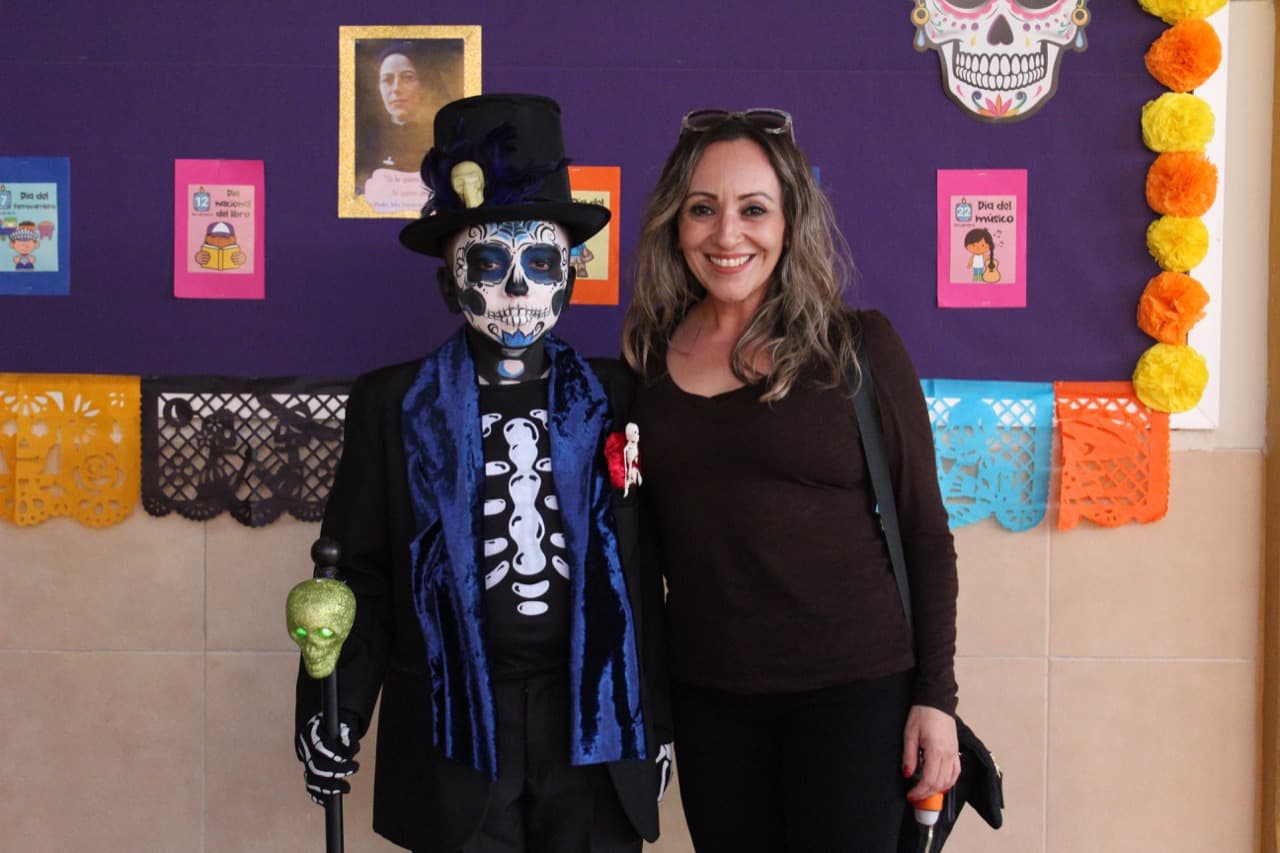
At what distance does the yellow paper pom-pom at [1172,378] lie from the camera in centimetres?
224

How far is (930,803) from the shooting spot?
1.57m

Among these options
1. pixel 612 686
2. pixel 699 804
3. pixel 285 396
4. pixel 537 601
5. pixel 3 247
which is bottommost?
pixel 699 804

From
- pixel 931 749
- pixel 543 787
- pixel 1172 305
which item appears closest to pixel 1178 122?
pixel 1172 305

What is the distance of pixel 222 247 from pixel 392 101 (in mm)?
491

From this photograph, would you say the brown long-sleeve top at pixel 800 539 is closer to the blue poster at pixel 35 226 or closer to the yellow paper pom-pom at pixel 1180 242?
the yellow paper pom-pom at pixel 1180 242

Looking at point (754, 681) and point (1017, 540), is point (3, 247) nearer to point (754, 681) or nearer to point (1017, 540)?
point (754, 681)

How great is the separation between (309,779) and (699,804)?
1.94 ft

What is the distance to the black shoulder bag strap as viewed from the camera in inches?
62.6

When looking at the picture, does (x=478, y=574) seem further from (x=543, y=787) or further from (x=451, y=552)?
(x=543, y=787)

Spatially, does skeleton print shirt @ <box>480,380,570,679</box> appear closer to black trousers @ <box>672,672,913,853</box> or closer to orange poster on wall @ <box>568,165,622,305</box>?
black trousers @ <box>672,672,913,853</box>

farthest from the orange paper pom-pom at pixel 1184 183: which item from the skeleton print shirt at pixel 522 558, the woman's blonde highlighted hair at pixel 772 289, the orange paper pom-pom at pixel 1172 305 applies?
the skeleton print shirt at pixel 522 558

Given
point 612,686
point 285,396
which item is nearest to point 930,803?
point 612,686

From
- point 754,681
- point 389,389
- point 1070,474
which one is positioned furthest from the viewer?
point 1070,474

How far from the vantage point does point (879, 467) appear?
5.23 ft
